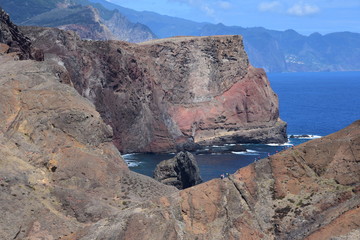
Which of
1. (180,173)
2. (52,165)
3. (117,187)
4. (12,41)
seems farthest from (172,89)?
(52,165)

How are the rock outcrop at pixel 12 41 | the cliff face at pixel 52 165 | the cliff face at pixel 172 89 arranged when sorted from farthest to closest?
the cliff face at pixel 172 89 → the rock outcrop at pixel 12 41 → the cliff face at pixel 52 165

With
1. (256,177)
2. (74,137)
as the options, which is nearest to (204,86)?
(74,137)

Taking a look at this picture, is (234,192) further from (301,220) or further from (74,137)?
(74,137)

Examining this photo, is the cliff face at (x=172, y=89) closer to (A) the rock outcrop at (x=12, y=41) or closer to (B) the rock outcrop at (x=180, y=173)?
(A) the rock outcrop at (x=12, y=41)

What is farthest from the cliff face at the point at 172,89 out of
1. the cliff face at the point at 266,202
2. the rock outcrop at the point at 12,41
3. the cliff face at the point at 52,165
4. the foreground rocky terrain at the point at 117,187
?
the cliff face at the point at 266,202

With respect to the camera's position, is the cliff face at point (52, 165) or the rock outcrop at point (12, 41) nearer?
the cliff face at point (52, 165)

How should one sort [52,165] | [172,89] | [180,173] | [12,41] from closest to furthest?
[52,165]
[180,173]
[12,41]
[172,89]

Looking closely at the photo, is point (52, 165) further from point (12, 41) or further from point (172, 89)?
point (172, 89)
